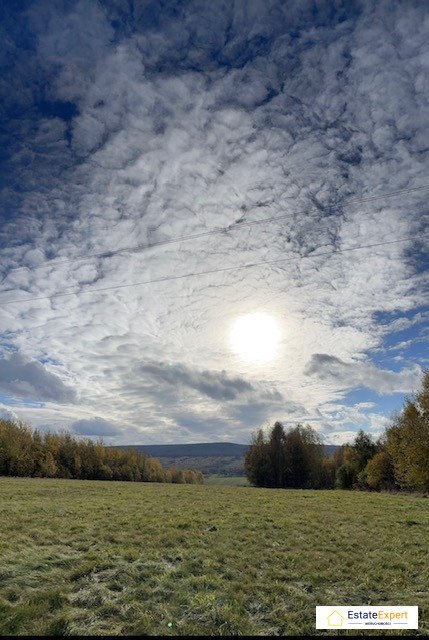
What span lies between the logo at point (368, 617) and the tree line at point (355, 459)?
3876 cm

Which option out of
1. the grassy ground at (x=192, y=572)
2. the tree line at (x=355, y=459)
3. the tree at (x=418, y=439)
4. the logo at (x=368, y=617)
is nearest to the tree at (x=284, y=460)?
the tree line at (x=355, y=459)

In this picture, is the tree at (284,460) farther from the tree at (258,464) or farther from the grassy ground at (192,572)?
the grassy ground at (192,572)

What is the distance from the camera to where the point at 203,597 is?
10.7 meters

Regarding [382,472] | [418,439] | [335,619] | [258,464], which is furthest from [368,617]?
[258,464]

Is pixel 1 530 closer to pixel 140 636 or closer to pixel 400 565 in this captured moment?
pixel 140 636

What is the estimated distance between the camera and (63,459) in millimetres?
112375

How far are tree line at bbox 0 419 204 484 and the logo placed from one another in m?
98.3

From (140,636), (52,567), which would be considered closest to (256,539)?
(52,567)

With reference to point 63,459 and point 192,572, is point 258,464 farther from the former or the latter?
point 192,572

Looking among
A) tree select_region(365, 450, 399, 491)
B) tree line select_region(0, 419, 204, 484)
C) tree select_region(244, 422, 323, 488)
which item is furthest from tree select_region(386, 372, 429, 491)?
tree line select_region(0, 419, 204, 484)

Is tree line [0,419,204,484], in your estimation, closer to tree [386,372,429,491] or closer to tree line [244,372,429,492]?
tree line [244,372,429,492]

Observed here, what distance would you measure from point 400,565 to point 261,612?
7.06 metres

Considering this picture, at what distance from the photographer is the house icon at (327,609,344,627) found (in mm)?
9749

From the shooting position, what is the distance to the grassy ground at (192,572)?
370 inches
